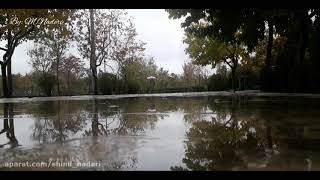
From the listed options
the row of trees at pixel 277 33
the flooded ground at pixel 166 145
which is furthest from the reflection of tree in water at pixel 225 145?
the row of trees at pixel 277 33

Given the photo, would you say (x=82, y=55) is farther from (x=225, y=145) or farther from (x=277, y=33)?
(x=225, y=145)

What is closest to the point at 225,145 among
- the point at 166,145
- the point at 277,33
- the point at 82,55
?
the point at 166,145

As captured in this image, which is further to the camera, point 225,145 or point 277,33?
point 277,33

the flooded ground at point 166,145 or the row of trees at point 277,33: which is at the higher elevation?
the row of trees at point 277,33

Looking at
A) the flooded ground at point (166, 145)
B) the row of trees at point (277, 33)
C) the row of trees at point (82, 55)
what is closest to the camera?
the flooded ground at point (166, 145)

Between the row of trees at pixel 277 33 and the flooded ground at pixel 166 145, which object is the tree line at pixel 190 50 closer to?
the row of trees at pixel 277 33

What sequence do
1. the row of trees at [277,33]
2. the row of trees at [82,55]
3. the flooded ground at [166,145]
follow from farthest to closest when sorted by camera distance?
the row of trees at [82,55]
the row of trees at [277,33]
the flooded ground at [166,145]

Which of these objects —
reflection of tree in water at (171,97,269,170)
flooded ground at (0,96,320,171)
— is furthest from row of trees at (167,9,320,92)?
flooded ground at (0,96,320,171)

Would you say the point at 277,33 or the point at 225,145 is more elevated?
the point at 277,33

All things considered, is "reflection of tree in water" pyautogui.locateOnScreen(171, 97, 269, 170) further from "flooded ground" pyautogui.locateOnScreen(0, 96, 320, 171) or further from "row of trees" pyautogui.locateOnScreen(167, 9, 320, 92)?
"row of trees" pyautogui.locateOnScreen(167, 9, 320, 92)

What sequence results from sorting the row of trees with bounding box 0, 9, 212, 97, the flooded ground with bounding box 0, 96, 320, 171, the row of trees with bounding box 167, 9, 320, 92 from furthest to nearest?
the row of trees with bounding box 0, 9, 212, 97 → the row of trees with bounding box 167, 9, 320, 92 → the flooded ground with bounding box 0, 96, 320, 171

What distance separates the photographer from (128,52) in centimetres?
4766

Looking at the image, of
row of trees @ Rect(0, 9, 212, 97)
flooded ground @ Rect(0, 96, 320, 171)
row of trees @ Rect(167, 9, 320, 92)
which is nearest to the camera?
flooded ground @ Rect(0, 96, 320, 171)

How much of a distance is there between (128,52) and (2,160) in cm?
4301
